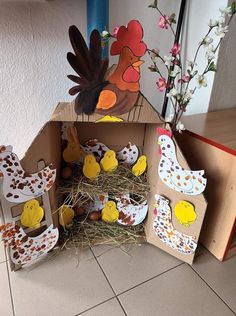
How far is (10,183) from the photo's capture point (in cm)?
69

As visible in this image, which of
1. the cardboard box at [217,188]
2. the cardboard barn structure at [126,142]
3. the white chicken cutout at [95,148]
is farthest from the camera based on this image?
the white chicken cutout at [95,148]

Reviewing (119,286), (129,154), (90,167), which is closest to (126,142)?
(129,154)

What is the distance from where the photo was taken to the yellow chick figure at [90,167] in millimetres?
879

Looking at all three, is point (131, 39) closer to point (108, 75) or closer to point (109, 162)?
point (108, 75)

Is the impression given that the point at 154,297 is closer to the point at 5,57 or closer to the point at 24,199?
the point at 24,199

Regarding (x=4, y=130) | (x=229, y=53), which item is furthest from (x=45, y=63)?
(x=229, y=53)

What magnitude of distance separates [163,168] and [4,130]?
61 centimetres

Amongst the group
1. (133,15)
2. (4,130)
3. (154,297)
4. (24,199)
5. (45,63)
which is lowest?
(154,297)

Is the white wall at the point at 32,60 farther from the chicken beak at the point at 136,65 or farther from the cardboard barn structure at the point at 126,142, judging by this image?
the chicken beak at the point at 136,65

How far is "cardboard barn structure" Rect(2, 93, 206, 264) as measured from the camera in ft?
2.30

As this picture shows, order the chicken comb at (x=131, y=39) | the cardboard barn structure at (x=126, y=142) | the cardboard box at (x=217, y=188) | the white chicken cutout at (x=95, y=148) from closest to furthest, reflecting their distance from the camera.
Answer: the chicken comb at (x=131, y=39)
the cardboard barn structure at (x=126, y=142)
the cardboard box at (x=217, y=188)
the white chicken cutout at (x=95, y=148)

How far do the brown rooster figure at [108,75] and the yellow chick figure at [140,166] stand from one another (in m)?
0.28

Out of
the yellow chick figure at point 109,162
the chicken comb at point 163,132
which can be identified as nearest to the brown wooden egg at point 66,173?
the yellow chick figure at point 109,162

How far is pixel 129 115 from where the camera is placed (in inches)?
27.5
